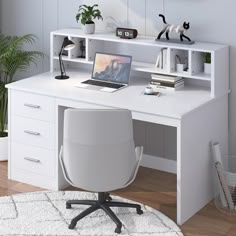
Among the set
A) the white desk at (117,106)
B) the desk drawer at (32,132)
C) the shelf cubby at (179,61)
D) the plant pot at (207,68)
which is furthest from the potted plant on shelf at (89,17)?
the plant pot at (207,68)

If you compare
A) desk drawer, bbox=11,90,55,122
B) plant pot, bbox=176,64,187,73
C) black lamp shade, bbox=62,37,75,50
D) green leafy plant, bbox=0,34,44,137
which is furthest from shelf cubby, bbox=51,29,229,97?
desk drawer, bbox=11,90,55,122

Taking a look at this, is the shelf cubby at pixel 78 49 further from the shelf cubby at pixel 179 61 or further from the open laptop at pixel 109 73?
the shelf cubby at pixel 179 61

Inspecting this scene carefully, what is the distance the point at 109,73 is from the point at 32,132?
0.67 metres

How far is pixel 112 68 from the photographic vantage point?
477cm

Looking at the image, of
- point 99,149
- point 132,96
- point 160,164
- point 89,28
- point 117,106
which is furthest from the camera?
point 160,164

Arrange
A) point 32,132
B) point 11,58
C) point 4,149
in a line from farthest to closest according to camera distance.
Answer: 1. point 4,149
2. point 11,58
3. point 32,132

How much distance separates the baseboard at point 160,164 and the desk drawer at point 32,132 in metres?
0.81

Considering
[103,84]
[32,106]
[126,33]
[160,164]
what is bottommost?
[160,164]

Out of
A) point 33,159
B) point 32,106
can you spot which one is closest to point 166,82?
point 32,106

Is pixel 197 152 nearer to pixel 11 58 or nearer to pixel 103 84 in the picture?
pixel 103 84

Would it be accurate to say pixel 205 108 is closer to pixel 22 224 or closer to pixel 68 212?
pixel 68 212

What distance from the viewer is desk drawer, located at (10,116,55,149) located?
4.62 metres

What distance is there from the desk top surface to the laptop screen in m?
0.10

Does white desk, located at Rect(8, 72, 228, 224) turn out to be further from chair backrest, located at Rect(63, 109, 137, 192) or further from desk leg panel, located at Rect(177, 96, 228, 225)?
chair backrest, located at Rect(63, 109, 137, 192)
